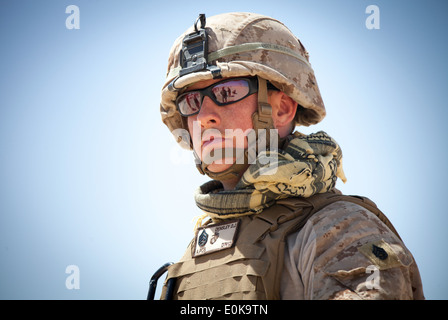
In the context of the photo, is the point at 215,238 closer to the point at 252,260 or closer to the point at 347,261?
the point at 252,260

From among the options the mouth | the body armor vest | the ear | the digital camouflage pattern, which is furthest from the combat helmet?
the body armor vest

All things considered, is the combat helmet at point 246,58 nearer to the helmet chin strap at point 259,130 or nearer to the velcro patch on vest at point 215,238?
the helmet chin strap at point 259,130

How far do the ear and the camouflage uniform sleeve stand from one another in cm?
111

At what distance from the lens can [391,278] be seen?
10.3 ft

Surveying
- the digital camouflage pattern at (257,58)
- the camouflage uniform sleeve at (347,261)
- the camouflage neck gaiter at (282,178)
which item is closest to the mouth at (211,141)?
the camouflage neck gaiter at (282,178)

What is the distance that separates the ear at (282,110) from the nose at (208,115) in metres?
0.61

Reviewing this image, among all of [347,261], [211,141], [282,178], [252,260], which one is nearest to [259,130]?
[211,141]

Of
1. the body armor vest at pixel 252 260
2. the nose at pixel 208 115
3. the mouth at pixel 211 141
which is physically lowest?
the body armor vest at pixel 252 260

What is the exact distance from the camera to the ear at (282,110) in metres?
4.62

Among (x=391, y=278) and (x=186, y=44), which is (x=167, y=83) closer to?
(x=186, y=44)

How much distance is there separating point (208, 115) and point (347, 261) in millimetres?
1863

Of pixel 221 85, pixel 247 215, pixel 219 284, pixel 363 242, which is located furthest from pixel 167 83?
pixel 363 242
